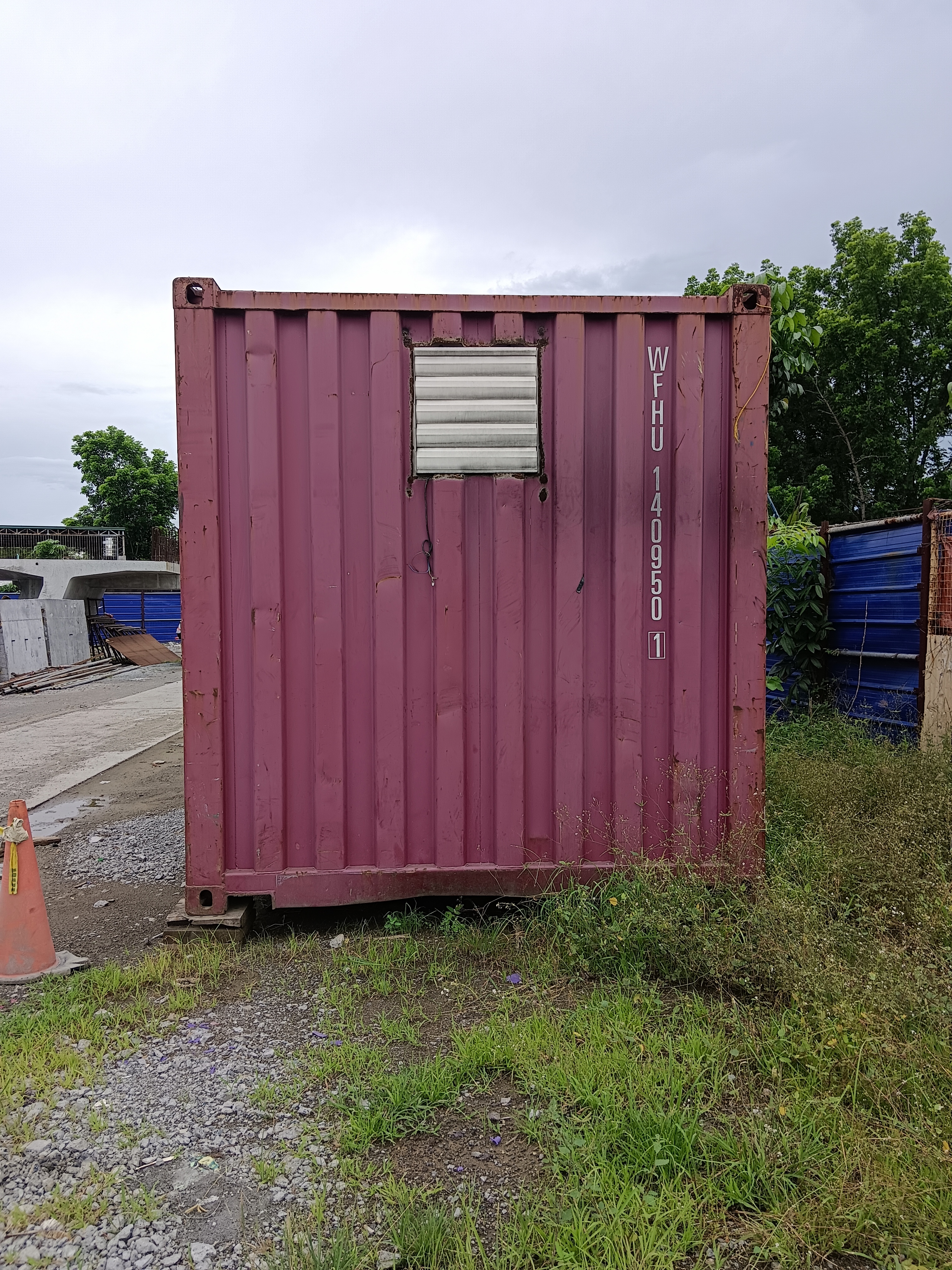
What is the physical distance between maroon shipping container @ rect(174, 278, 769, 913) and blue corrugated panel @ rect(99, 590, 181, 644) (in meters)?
23.9

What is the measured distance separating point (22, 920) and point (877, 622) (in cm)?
638

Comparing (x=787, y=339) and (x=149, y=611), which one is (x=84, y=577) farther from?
(x=787, y=339)

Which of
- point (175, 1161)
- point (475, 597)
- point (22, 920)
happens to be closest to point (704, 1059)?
point (175, 1161)

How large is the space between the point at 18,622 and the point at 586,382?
17.7 meters

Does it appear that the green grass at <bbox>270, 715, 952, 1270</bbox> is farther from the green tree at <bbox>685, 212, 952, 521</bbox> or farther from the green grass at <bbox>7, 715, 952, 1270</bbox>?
the green tree at <bbox>685, 212, 952, 521</bbox>

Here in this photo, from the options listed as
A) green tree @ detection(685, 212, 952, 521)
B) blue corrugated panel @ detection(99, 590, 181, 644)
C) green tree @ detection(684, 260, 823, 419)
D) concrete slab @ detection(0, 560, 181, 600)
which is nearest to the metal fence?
concrete slab @ detection(0, 560, 181, 600)

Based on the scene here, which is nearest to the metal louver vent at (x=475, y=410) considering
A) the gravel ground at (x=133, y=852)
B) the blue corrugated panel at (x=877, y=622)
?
the gravel ground at (x=133, y=852)

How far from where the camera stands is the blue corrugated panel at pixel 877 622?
20.4 feet

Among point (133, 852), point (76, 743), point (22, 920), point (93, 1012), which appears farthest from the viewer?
point (76, 743)

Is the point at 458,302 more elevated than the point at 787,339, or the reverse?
the point at 787,339

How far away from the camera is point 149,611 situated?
2628 cm

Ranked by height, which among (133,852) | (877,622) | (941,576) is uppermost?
(941,576)

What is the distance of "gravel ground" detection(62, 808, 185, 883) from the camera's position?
489cm

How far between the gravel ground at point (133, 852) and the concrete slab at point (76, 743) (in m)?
1.41
